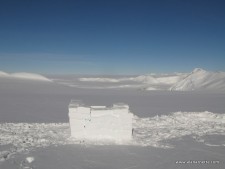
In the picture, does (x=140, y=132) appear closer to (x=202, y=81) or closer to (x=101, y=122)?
(x=101, y=122)

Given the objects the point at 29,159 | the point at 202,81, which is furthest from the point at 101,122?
the point at 202,81

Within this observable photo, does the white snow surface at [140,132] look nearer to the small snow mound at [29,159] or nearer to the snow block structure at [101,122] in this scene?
the snow block structure at [101,122]

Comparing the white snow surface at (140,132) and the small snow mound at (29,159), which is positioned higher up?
the white snow surface at (140,132)

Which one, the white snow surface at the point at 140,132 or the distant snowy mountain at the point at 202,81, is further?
the distant snowy mountain at the point at 202,81

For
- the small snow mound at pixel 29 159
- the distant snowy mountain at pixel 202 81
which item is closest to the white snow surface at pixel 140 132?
the small snow mound at pixel 29 159

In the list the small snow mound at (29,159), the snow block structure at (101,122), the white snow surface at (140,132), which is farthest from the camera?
the snow block structure at (101,122)

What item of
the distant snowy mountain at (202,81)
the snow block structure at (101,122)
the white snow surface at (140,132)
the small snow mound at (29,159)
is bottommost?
the small snow mound at (29,159)

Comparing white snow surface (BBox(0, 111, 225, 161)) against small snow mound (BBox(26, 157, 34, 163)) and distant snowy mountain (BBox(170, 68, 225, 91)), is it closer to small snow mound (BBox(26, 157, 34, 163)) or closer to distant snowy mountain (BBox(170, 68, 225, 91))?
small snow mound (BBox(26, 157, 34, 163))
